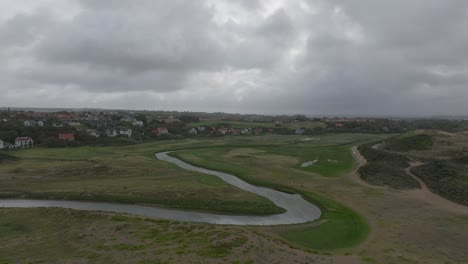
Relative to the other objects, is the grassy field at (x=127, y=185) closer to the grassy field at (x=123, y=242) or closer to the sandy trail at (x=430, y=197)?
the grassy field at (x=123, y=242)

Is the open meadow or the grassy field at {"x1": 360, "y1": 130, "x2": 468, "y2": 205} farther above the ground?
the grassy field at {"x1": 360, "y1": 130, "x2": 468, "y2": 205}

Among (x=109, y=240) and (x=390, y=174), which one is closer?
(x=109, y=240)

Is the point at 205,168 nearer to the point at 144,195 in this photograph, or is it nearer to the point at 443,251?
the point at 144,195

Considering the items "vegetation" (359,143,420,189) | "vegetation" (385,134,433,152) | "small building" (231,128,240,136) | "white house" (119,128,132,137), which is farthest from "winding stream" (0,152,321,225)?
"small building" (231,128,240,136)

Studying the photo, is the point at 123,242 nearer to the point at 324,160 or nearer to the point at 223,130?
the point at 324,160

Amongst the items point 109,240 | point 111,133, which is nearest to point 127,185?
point 109,240

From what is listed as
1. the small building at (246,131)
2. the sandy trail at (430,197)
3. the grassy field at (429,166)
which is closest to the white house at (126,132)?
the small building at (246,131)

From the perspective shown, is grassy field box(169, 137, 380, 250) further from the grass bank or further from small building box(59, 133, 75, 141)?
small building box(59, 133, 75, 141)
